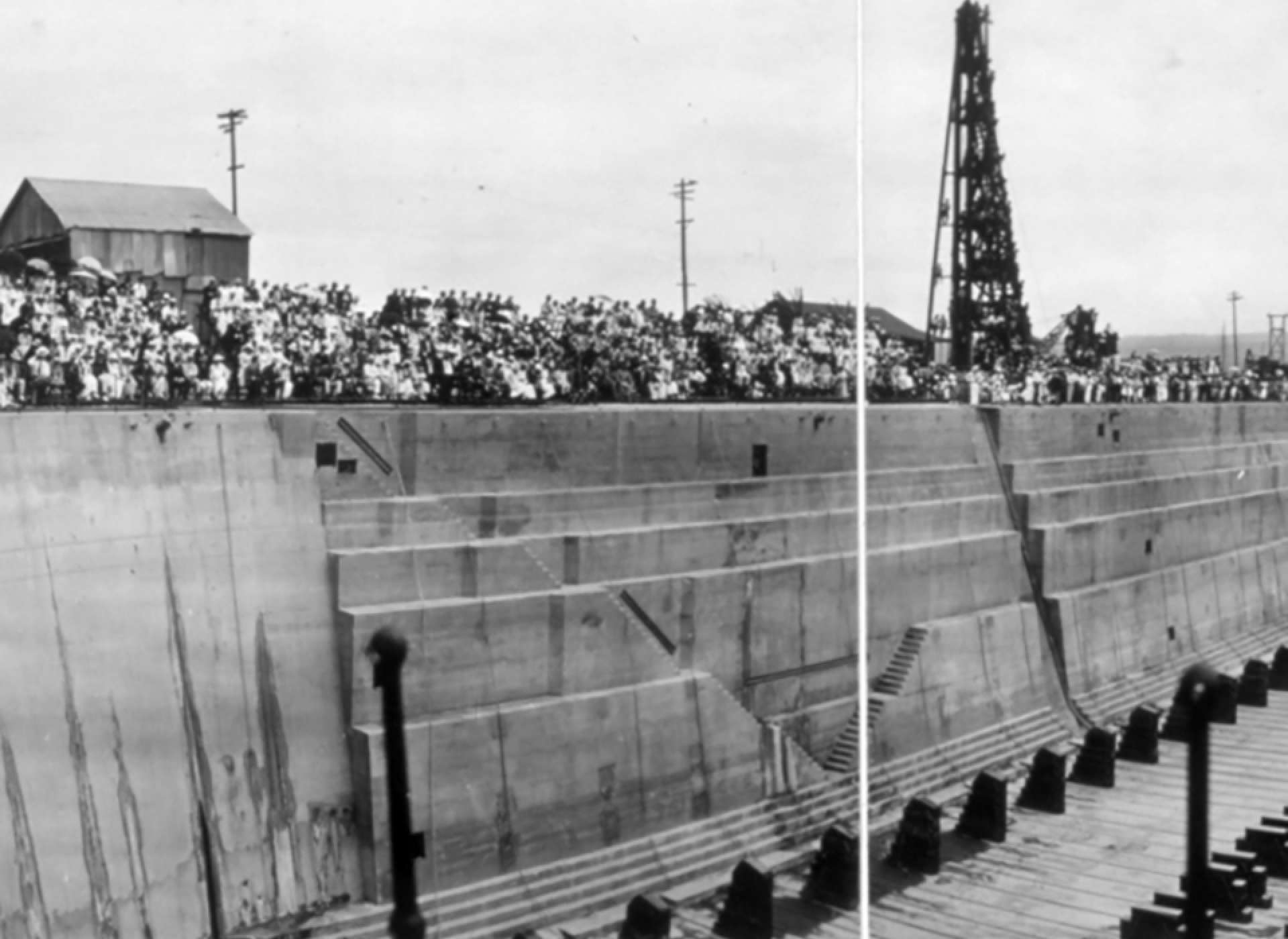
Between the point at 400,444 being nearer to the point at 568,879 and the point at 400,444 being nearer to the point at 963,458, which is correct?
the point at 568,879

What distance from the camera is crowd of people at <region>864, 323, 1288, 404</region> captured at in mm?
37406

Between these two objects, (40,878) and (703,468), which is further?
(703,468)

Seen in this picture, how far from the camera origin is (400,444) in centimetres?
2191

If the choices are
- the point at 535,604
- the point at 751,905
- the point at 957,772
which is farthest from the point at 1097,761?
the point at 535,604

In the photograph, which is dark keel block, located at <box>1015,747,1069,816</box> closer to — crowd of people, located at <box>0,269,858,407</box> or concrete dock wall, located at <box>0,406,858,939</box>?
concrete dock wall, located at <box>0,406,858,939</box>

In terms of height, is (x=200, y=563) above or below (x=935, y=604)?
above

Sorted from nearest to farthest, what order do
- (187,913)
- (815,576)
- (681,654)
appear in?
(187,913) < (681,654) < (815,576)

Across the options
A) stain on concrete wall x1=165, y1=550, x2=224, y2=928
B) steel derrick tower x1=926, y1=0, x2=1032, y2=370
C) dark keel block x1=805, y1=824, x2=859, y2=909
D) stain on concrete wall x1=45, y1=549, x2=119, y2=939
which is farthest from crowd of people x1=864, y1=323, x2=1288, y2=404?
stain on concrete wall x1=45, y1=549, x2=119, y2=939

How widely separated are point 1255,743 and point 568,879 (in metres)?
18.3

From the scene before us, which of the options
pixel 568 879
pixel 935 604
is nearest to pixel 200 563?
pixel 568 879

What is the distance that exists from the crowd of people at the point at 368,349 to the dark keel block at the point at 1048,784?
9562 millimetres

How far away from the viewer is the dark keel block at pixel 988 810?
81.9 ft

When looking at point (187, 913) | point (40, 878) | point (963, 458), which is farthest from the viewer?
point (963, 458)

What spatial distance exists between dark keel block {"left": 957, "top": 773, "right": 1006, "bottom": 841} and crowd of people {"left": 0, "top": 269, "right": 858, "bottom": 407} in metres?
9.59
